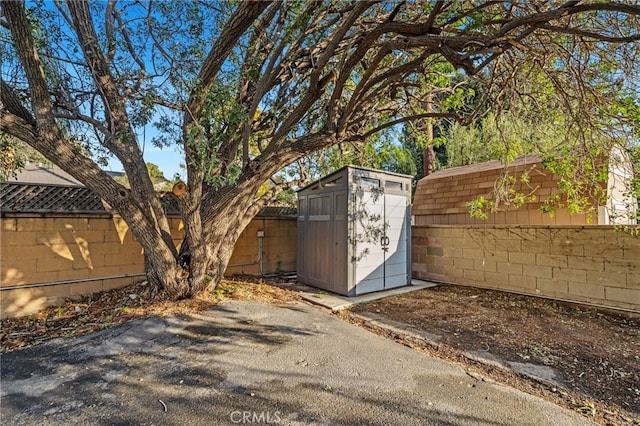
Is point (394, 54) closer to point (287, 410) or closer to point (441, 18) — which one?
point (441, 18)

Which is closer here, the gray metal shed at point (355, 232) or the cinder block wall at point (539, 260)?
the cinder block wall at point (539, 260)

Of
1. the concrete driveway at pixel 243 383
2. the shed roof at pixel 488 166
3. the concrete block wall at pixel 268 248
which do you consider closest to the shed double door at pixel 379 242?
the concrete driveway at pixel 243 383

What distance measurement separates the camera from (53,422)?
2262 mm

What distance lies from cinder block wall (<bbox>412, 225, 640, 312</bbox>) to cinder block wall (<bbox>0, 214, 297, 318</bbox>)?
19.9 ft

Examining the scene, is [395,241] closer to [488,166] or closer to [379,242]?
[379,242]

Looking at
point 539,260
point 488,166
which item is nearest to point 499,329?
point 539,260

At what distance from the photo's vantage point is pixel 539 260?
19.7ft

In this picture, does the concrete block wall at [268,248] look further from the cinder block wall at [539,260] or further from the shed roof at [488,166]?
the shed roof at [488,166]

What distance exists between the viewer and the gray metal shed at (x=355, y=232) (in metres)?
5.91

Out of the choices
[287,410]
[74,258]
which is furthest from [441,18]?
[74,258]

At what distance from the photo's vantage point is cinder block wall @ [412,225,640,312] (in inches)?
200

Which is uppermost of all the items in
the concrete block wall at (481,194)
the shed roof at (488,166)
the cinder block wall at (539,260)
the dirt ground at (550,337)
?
the shed roof at (488,166)

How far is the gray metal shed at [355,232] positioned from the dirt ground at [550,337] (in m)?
0.67

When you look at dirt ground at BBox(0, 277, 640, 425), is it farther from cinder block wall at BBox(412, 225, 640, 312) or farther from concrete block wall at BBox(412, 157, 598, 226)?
concrete block wall at BBox(412, 157, 598, 226)
